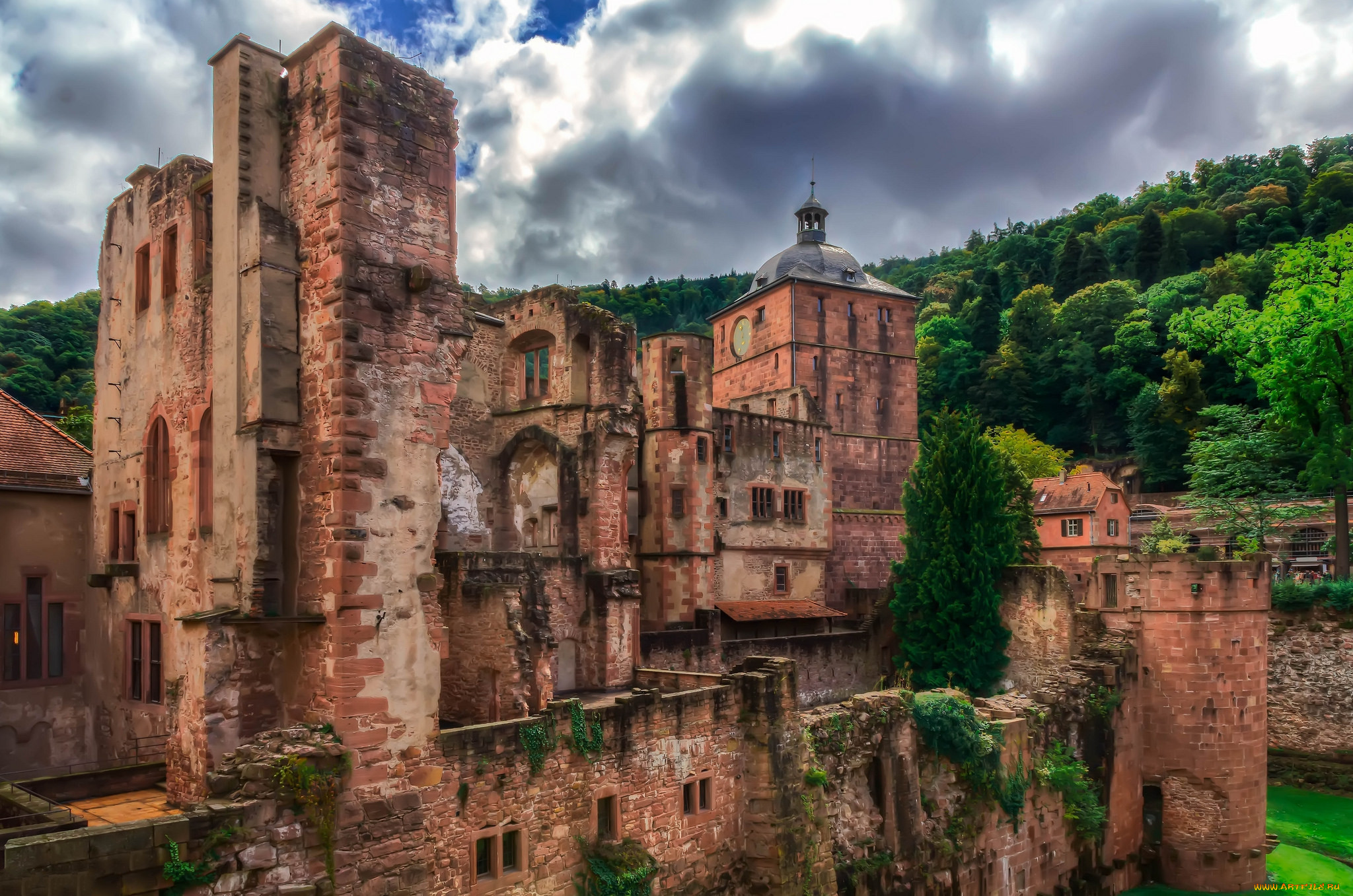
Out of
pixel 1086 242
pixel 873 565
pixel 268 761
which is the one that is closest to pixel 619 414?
pixel 268 761

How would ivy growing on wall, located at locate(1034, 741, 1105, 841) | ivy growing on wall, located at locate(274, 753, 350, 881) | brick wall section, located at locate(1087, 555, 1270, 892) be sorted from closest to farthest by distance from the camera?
1. ivy growing on wall, located at locate(274, 753, 350, 881)
2. ivy growing on wall, located at locate(1034, 741, 1105, 841)
3. brick wall section, located at locate(1087, 555, 1270, 892)

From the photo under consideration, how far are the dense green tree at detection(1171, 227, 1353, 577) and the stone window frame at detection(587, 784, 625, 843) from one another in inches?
1097

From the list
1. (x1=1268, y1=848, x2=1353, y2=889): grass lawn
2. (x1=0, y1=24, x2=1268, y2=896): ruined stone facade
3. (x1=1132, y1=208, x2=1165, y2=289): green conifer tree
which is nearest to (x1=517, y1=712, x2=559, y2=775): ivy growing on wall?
(x1=0, y1=24, x2=1268, y2=896): ruined stone facade

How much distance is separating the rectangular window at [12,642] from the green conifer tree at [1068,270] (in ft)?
225

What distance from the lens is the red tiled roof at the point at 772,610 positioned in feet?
95.1

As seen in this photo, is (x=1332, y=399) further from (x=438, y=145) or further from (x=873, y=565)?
(x=438, y=145)

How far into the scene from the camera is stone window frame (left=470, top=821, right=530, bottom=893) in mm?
12414

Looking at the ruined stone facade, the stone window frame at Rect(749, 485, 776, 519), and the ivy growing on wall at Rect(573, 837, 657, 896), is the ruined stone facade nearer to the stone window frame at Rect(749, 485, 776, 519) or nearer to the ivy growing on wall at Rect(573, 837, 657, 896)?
the ivy growing on wall at Rect(573, 837, 657, 896)

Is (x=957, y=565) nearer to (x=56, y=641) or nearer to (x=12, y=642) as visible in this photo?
(x=56, y=641)

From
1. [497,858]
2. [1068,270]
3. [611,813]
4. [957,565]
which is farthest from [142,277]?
[1068,270]

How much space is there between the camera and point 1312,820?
26.1m

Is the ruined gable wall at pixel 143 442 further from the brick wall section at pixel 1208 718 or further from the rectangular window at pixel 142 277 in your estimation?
the brick wall section at pixel 1208 718

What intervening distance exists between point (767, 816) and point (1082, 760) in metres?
9.77

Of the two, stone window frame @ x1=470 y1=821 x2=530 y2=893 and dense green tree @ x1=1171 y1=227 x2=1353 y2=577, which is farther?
dense green tree @ x1=1171 y1=227 x2=1353 y2=577
